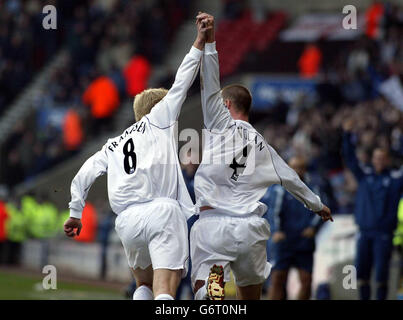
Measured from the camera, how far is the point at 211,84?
25.5ft

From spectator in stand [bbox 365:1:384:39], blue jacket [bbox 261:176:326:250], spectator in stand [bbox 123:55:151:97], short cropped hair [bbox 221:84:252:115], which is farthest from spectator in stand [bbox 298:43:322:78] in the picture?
short cropped hair [bbox 221:84:252:115]

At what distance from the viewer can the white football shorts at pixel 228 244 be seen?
25.8 ft

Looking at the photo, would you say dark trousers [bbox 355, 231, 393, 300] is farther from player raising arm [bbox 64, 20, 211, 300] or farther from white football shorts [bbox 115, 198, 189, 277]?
white football shorts [bbox 115, 198, 189, 277]

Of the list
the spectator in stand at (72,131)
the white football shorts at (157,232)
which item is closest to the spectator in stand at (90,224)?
the spectator in stand at (72,131)

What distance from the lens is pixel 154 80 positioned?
24984mm

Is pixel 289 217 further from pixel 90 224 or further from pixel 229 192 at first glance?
pixel 90 224

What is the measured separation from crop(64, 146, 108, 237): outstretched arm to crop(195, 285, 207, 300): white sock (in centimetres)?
110

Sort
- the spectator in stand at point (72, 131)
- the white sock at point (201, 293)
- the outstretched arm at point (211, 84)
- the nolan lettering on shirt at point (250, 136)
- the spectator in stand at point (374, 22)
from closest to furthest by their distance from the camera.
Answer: the white sock at point (201, 293)
the outstretched arm at point (211, 84)
the nolan lettering on shirt at point (250, 136)
the spectator in stand at point (374, 22)
the spectator in stand at point (72, 131)

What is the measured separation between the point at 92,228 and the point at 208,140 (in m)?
→ 11.5

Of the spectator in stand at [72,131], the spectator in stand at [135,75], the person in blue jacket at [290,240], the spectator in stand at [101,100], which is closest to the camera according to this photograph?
the person in blue jacket at [290,240]

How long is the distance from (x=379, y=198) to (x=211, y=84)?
5.36 metres

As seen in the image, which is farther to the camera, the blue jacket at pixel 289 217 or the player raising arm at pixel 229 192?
the blue jacket at pixel 289 217

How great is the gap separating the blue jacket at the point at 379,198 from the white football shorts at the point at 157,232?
5.17m

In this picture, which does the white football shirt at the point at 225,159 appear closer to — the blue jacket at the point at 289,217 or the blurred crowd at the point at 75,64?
the blue jacket at the point at 289,217
